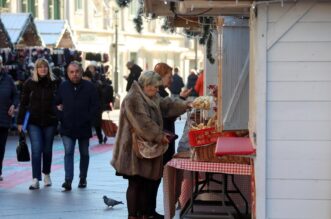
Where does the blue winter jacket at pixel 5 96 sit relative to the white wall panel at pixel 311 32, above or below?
below

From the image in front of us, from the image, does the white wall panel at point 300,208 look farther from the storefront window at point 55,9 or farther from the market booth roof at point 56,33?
the storefront window at point 55,9

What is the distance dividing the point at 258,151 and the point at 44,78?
6.37m

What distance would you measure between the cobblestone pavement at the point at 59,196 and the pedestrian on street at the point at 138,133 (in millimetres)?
953

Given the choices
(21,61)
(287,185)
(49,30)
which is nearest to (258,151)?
(287,185)

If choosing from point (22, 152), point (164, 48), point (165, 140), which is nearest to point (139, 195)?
point (165, 140)

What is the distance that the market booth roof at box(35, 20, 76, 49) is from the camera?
2948 cm

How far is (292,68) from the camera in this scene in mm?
6750

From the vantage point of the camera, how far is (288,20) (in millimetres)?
6719

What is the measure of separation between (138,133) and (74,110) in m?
3.24

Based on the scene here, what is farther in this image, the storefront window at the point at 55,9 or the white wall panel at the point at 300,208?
the storefront window at the point at 55,9

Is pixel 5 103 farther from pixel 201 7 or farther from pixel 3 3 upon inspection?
pixel 3 3

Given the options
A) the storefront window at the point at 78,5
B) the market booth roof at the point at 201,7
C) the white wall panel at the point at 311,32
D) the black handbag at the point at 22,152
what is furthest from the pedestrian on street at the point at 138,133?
the storefront window at the point at 78,5

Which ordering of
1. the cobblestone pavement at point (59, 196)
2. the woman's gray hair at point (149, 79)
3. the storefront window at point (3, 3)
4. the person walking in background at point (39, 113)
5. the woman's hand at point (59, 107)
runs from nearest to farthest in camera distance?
the woman's gray hair at point (149, 79)
the cobblestone pavement at point (59, 196)
the woman's hand at point (59, 107)
the person walking in background at point (39, 113)
the storefront window at point (3, 3)

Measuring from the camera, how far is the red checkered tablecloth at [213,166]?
8062mm
